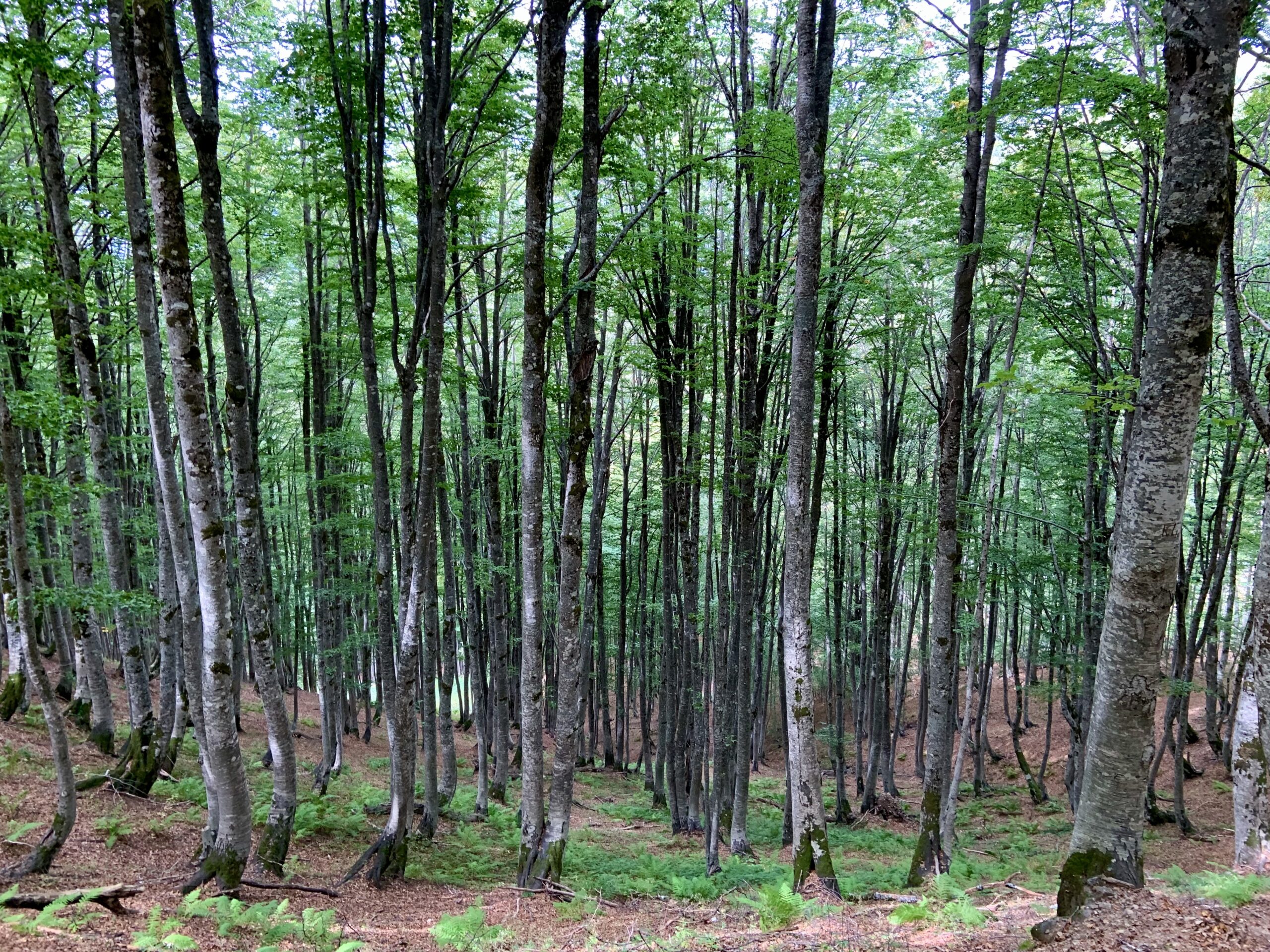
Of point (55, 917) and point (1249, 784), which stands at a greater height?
point (1249, 784)

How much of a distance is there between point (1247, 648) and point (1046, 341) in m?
4.48

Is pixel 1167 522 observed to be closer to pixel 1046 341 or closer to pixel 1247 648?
pixel 1247 648

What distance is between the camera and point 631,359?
36.5 ft

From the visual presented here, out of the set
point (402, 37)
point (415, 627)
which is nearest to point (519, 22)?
point (402, 37)

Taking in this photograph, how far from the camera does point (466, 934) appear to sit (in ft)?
18.3

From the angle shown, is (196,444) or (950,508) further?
Result: (950,508)

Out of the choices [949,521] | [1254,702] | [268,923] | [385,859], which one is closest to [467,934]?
[268,923]

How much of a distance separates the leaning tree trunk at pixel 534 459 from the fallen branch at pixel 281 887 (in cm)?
191

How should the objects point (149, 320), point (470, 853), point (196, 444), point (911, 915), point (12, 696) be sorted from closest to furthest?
1. point (911, 915)
2. point (196, 444)
3. point (149, 320)
4. point (470, 853)
5. point (12, 696)

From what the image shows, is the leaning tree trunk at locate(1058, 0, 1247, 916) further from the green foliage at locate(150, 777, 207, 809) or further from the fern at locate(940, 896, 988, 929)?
the green foliage at locate(150, 777, 207, 809)

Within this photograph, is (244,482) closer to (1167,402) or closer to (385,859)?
(385,859)

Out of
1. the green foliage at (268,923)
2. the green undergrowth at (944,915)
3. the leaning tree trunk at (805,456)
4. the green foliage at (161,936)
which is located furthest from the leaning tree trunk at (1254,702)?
the green foliage at (161,936)

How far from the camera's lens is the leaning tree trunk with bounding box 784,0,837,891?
6.54 m

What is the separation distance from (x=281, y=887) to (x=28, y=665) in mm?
2822
